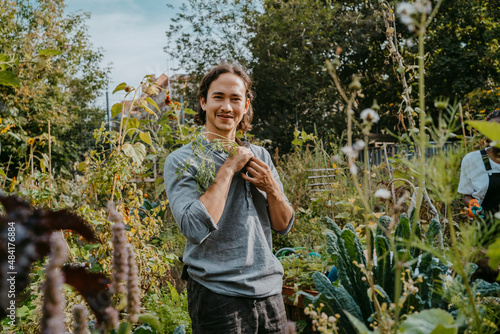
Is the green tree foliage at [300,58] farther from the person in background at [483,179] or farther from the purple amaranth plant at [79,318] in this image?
the purple amaranth plant at [79,318]

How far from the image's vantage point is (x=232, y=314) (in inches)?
54.2

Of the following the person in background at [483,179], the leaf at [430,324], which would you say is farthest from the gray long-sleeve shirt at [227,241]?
the person in background at [483,179]

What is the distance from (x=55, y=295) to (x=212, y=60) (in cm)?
1335

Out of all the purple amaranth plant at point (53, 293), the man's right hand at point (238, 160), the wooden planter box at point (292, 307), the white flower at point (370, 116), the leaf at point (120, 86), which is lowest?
the wooden planter box at point (292, 307)

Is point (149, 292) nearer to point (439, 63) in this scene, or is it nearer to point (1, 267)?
point (1, 267)

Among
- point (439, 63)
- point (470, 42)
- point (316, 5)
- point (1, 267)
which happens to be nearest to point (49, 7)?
point (316, 5)

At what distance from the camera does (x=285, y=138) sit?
1201 cm

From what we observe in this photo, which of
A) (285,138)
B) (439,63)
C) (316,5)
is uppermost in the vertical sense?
(316,5)

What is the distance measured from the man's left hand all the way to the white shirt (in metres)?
1.71

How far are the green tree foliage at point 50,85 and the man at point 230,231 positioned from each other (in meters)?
7.72

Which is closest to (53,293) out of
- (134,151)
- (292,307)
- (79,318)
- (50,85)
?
(79,318)

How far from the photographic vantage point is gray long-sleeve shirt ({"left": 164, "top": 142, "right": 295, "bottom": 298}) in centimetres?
132

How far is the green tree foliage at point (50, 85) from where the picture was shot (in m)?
9.68

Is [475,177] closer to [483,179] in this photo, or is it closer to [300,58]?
[483,179]
